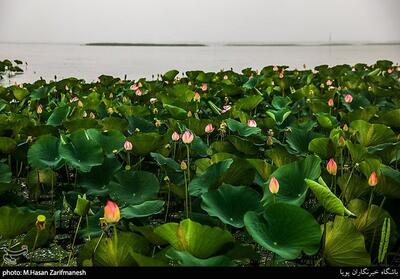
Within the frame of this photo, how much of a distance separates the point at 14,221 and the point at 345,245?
35.6 inches

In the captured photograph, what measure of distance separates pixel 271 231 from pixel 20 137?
1490 millimetres

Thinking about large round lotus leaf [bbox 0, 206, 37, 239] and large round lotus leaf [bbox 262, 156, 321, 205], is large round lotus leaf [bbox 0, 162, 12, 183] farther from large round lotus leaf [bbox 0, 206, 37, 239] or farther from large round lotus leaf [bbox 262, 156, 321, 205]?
large round lotus leaf [bbox 262, 156, 321, 205]

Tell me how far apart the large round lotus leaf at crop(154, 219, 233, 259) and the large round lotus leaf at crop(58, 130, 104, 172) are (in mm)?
866

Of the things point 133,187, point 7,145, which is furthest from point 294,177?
point 7,145

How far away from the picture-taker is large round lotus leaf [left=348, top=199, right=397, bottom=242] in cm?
153

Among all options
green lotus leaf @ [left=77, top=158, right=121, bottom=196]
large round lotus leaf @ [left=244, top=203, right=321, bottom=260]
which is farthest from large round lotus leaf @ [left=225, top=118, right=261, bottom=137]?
large round lotus leaf @ [left=244, top=203, right=321, bottom=260]

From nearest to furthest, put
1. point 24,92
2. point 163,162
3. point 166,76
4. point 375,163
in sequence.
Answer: point 375,163
point 163,162
point 24,92
point 166,76

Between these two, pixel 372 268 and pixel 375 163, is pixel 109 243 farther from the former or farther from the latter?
pixel 375 163

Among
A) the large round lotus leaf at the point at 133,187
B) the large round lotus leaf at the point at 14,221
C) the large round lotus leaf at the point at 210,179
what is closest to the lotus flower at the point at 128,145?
the large round lotus leaf at the point at 133,187

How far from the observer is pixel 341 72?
5531mm

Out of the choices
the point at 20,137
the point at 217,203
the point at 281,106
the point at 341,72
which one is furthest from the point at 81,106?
the point at 341,72

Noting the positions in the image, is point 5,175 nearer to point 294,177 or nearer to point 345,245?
point 294,177

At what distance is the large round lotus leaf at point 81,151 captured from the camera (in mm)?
1991

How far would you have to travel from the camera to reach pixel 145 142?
84.2 inches
